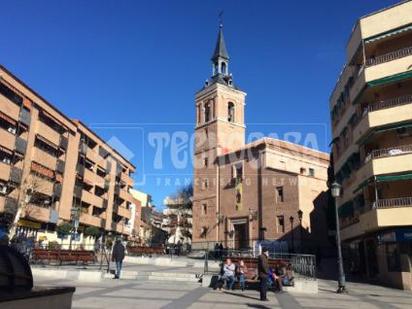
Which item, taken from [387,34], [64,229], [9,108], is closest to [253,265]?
[387,34]

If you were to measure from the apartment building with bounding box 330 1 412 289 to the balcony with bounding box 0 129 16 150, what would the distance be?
28.3 meters

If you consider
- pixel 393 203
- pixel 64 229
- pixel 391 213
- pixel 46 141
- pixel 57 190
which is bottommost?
pixel 391 213

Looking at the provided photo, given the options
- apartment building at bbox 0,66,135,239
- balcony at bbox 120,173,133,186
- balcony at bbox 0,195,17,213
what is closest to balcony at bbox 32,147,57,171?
apartment building at bbox 0,66,135,239

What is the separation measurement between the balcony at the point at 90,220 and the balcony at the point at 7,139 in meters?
16.2

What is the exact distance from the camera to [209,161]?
2557 inches

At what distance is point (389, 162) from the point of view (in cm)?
2380

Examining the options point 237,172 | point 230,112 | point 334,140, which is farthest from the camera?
point 230,112

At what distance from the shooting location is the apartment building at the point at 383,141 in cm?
2303

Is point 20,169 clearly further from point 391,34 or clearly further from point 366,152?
point 391,34

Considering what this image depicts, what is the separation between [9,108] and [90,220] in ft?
71.2

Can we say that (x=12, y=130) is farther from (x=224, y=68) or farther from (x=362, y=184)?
(x=224, y=68)

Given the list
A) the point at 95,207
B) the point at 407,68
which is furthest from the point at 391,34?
the point at 95,207

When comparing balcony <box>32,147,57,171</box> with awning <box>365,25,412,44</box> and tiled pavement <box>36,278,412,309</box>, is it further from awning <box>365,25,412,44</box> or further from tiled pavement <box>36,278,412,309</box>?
awning <box>365,25,412,44</box>

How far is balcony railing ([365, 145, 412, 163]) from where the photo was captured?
23922 millimetres
